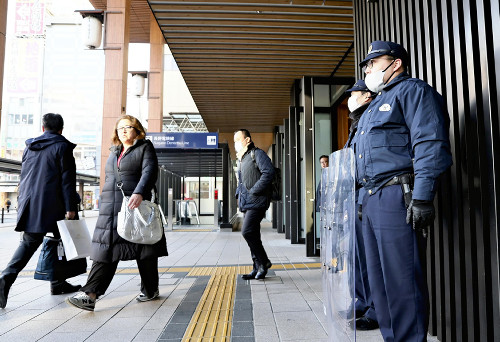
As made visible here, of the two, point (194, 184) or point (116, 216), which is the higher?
point (194, 184)

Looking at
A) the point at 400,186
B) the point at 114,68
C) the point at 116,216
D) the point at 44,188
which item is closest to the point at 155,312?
the point at 116,216

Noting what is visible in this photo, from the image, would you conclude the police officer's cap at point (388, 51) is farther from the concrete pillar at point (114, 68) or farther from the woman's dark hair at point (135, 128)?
the concrete pillar at point (114, 68)

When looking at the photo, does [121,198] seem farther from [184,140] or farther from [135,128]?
[184,140]

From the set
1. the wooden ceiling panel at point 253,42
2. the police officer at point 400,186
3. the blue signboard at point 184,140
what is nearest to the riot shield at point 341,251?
the police officer at point 400,186

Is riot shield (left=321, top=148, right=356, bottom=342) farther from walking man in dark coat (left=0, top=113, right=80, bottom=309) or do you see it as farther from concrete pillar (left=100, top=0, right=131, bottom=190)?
concrete pillar (left=100, top=0, right=131, bottom=190)

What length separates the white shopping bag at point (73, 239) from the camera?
3.37 m

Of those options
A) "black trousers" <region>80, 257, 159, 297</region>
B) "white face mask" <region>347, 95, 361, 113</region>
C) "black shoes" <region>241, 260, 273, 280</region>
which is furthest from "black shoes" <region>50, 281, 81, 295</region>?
"white face mask" <region>347, 95, 361, 113</region>

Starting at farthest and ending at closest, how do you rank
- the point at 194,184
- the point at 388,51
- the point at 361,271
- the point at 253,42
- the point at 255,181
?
the point at 194,184, the point at 253,42, the point at 255,181, the point at 361,271, the point at 388,51

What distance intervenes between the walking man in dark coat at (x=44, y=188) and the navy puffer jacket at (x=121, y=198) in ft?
1.53

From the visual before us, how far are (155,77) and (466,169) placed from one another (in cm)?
1303

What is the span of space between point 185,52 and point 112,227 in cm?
433

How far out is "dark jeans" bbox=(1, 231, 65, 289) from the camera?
323cm

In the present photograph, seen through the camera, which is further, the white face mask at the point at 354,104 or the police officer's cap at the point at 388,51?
the white face mask at the point at 354,104

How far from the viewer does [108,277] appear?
10.7 feet
